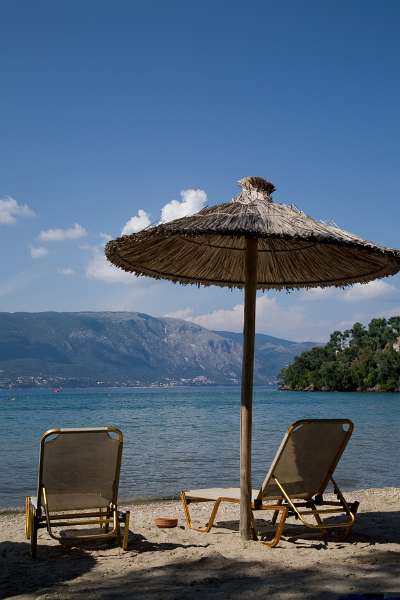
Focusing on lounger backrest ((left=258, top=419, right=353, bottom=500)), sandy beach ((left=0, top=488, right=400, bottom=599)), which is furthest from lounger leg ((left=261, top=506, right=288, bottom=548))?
lounger backrest ((left=258, top=419, right=353, bottom=500))

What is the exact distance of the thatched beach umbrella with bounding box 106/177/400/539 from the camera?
15.0ft

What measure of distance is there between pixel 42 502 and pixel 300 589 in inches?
79.4

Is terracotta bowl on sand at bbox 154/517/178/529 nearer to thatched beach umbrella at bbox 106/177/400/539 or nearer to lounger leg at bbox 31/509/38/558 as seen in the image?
thatched beach umbrella at bbox 106/177/400/539

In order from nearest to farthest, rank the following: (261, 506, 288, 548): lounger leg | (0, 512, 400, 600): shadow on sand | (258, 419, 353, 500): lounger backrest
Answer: (0, 512, 400, 600): shadow on sand, (261, 506, 288, 548): lounger leg, (258, 419, 353, 500): lounger backrest

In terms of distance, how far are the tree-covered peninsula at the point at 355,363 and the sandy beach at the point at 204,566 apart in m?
86.0

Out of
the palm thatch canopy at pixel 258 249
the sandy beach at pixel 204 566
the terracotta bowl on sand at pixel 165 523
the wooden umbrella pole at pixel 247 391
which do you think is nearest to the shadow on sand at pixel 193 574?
the sandy beach at pixel 204 566

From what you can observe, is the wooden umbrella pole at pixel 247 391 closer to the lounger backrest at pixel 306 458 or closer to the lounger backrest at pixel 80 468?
the lounger backrest at pixel 306 458

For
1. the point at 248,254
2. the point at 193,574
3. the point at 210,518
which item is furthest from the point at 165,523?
the point at 248,254

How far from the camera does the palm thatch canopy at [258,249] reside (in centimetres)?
454

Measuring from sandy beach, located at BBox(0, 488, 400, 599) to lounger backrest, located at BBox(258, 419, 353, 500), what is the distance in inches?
14.7

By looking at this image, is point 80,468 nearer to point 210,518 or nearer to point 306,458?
point 210,518

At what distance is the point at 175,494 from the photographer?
9.91 metres

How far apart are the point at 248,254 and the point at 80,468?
207 centimetres

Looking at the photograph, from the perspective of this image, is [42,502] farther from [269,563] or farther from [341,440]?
[341,440]
